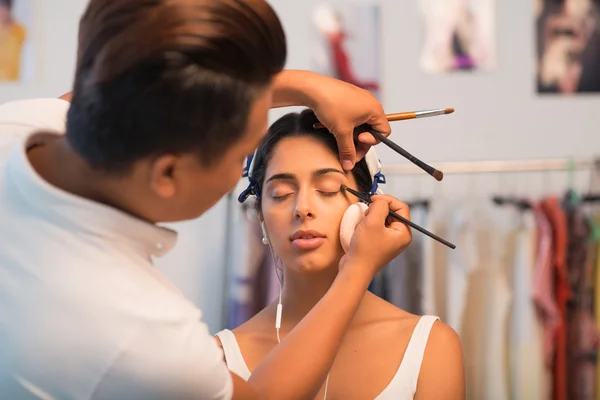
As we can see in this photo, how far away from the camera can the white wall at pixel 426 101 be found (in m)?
2.74

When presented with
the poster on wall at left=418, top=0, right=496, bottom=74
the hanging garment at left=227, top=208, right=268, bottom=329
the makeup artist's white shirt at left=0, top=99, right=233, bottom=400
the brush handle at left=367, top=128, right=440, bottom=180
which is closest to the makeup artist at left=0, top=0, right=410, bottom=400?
the makeup artist's white shirt at left=0, top=99, right=233, bottom=400

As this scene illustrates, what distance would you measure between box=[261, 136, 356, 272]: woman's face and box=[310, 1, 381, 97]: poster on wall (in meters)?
1.37

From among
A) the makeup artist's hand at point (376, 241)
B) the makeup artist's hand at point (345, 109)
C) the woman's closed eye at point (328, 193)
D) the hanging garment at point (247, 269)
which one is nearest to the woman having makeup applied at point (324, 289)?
the woman's closed eye at point (328, 193)

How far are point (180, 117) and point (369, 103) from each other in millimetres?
562

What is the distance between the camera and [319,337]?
88 centimetres

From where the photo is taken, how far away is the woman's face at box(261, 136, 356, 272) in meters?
1.40

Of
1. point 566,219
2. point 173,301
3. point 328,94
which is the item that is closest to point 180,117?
point 173,301

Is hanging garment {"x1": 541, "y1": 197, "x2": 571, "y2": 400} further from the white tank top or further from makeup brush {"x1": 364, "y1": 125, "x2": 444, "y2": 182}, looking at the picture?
makeup brush {"x1": 364, "y1": 125, "x2": 444, "y2": 182}

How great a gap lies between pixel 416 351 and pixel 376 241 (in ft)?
1.40

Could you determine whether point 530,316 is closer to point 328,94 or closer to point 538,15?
point 538,15

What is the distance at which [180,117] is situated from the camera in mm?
708

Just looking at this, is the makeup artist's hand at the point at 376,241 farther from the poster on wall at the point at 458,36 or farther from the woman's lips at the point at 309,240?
the poster on wall at the point at 458,36

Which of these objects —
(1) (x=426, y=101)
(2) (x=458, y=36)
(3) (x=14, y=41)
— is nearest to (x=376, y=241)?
(1) (x=426, y=101)

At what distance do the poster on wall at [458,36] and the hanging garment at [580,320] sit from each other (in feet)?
2.58
